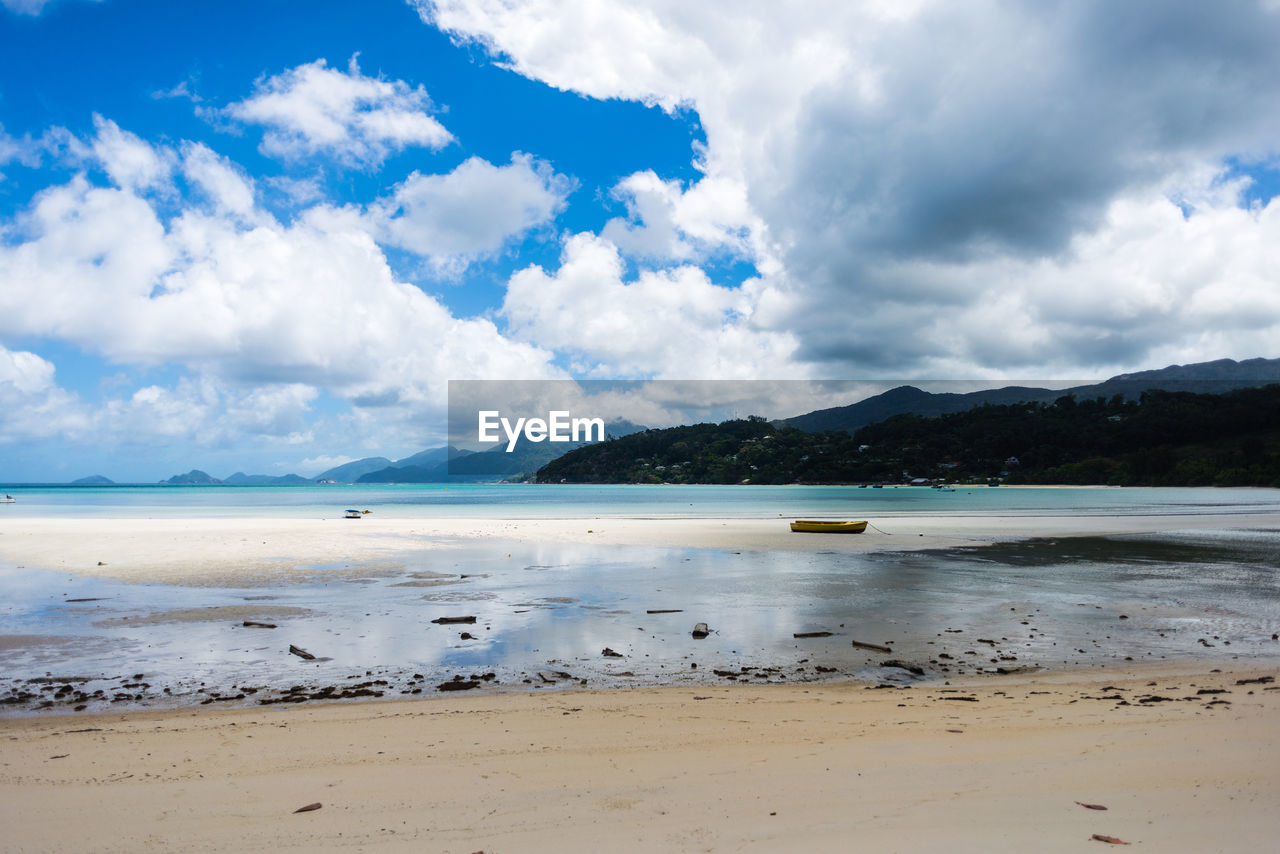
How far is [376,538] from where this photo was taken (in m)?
38.2

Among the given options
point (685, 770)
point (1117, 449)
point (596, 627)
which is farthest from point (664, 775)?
point (1117, 449)

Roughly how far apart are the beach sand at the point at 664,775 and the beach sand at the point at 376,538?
53.8ft

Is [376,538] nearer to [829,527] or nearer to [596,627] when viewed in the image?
[829,527]

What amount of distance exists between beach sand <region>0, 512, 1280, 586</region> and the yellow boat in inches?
20.6

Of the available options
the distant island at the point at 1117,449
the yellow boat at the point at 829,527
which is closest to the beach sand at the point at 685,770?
the yellow boat at the point at 829,527

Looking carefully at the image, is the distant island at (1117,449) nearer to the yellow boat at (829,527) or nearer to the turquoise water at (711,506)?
the turquoise water at (711,506)

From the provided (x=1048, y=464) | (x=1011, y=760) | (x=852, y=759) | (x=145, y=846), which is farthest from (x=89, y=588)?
(x=1048, y=464)

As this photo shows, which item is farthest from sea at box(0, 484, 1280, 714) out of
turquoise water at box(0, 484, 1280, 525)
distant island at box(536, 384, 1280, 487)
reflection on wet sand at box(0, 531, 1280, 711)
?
distant island at box(536, 384, 1280, 487)

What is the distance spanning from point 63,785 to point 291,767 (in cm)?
192

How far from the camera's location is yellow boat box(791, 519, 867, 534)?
41469mm

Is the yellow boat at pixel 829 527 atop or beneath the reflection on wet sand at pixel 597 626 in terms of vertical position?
beneath

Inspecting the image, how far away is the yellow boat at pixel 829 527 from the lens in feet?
136

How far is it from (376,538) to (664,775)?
35.5 m

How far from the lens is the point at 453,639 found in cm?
1370
